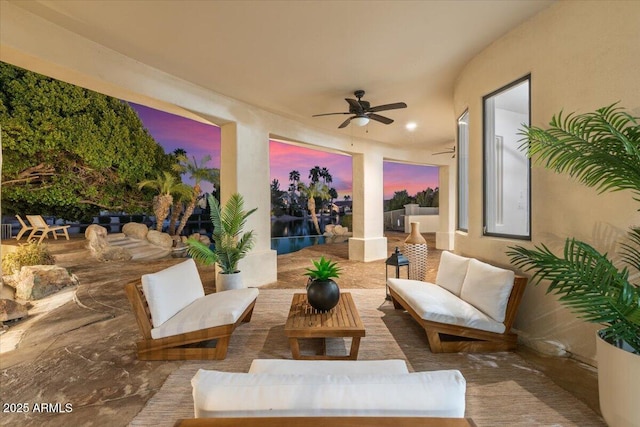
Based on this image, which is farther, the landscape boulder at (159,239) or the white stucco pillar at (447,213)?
the white stucco pillar at (447,213)

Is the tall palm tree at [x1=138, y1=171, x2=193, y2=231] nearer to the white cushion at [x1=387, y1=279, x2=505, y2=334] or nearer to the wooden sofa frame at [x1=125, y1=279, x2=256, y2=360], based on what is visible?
the wooden sofa frame at [x1=125, y1=279, x2=256, y2=360]

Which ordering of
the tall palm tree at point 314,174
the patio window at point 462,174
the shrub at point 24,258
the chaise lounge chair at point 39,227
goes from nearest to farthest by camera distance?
the patio window at point 462,174 → the shrub at point 24,258 → the chaise lounge chair at point 39,227 → the tall palm tree at point 314,174

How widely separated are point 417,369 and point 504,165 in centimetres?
310

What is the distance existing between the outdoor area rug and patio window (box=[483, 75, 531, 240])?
164 cm

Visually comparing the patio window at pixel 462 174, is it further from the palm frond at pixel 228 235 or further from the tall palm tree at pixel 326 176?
the tall palm tree at pixel 326 176

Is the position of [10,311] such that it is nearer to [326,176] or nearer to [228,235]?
[228,235]

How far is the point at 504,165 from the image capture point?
405 centimetres

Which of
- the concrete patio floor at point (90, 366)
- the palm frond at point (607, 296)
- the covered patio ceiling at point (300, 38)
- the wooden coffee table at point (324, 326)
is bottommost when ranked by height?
the concrete patio floor at point (90, 366)

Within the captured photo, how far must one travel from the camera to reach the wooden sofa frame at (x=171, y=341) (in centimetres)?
268

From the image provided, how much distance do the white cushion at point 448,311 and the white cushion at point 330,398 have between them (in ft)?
6.43

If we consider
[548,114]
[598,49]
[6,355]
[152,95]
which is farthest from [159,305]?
[598,49]

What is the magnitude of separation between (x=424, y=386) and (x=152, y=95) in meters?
4.58

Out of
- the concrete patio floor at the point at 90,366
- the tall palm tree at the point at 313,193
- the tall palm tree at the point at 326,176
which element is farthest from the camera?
the tall palm tree at the point at 326,176

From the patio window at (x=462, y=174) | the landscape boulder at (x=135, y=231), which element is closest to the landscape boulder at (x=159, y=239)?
the landscape boulder at (x=135, y=231)
